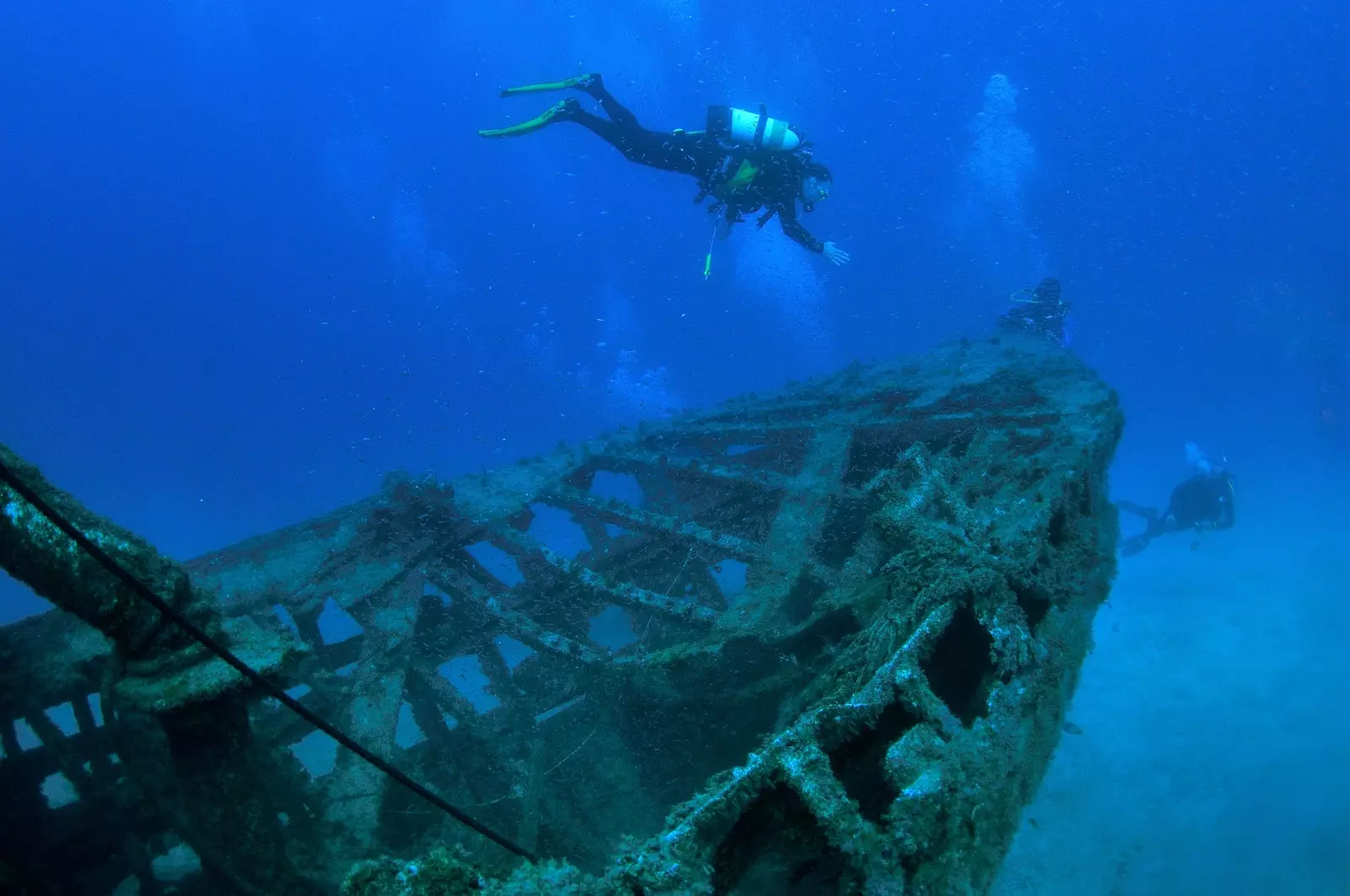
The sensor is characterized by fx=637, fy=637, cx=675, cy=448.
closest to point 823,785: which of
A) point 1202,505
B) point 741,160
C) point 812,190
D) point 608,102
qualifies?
point 812,190

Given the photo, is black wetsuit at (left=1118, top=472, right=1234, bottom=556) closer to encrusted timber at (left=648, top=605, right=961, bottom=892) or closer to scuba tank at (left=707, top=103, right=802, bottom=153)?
scuba tank at (left=707, top=103, right=802, bottom=153)

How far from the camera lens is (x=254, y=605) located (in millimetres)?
4789

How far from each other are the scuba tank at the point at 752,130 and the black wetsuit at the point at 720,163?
0.10 m

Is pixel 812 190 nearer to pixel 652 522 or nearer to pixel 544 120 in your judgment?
pixel 544 120

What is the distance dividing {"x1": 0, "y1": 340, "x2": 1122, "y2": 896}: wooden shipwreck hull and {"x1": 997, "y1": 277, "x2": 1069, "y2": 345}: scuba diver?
3448 millimetres

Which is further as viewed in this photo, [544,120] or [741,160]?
[544,120]

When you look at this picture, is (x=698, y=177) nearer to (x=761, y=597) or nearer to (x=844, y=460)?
(x=844, y=460)

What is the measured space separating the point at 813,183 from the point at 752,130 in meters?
1.22

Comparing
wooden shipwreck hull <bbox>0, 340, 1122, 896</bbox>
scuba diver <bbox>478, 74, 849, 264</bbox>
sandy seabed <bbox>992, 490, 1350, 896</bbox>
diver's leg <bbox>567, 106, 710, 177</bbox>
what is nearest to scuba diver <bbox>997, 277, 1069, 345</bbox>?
scuba diver <bbox>478, 74, 849, 264</bbox>

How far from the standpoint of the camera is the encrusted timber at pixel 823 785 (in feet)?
4.91

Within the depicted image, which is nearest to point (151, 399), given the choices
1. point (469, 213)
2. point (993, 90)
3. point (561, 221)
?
point (469, 213)

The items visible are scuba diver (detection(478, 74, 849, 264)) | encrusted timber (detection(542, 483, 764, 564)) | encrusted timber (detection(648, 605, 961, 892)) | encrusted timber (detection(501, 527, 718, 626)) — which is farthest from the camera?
scuba diver (detection(478, 74, 849, 264))

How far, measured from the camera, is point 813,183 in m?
8.85

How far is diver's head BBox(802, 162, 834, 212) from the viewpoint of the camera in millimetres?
8742
